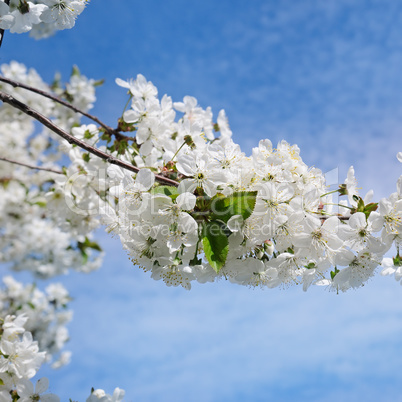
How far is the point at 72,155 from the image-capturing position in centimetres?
357

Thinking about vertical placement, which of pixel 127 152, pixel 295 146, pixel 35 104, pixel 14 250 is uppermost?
pixel 35 104

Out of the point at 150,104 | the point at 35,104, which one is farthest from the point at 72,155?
the point at 35,104

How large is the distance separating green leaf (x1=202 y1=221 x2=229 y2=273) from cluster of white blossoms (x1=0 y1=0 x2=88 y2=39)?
4.84 ft

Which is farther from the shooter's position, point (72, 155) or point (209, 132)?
point (209, 132)

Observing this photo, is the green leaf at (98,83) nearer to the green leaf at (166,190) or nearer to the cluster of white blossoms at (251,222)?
the cluster of white blossoms at (251,222)

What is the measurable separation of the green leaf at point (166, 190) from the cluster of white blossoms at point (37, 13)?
1.16 metres

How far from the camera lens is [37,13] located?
7.34ft

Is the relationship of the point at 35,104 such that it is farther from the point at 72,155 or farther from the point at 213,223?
the point at 213,223

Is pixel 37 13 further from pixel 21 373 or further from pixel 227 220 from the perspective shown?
pixel 21 373

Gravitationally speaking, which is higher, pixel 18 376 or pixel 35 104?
pixel 35 104

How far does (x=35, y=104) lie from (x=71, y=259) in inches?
106

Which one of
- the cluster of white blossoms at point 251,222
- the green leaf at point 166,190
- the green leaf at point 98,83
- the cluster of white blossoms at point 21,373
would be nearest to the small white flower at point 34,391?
the cluster of white blossoms at point 21,373

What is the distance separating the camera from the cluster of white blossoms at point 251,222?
1799mm

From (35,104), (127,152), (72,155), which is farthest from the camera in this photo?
(35,104)
